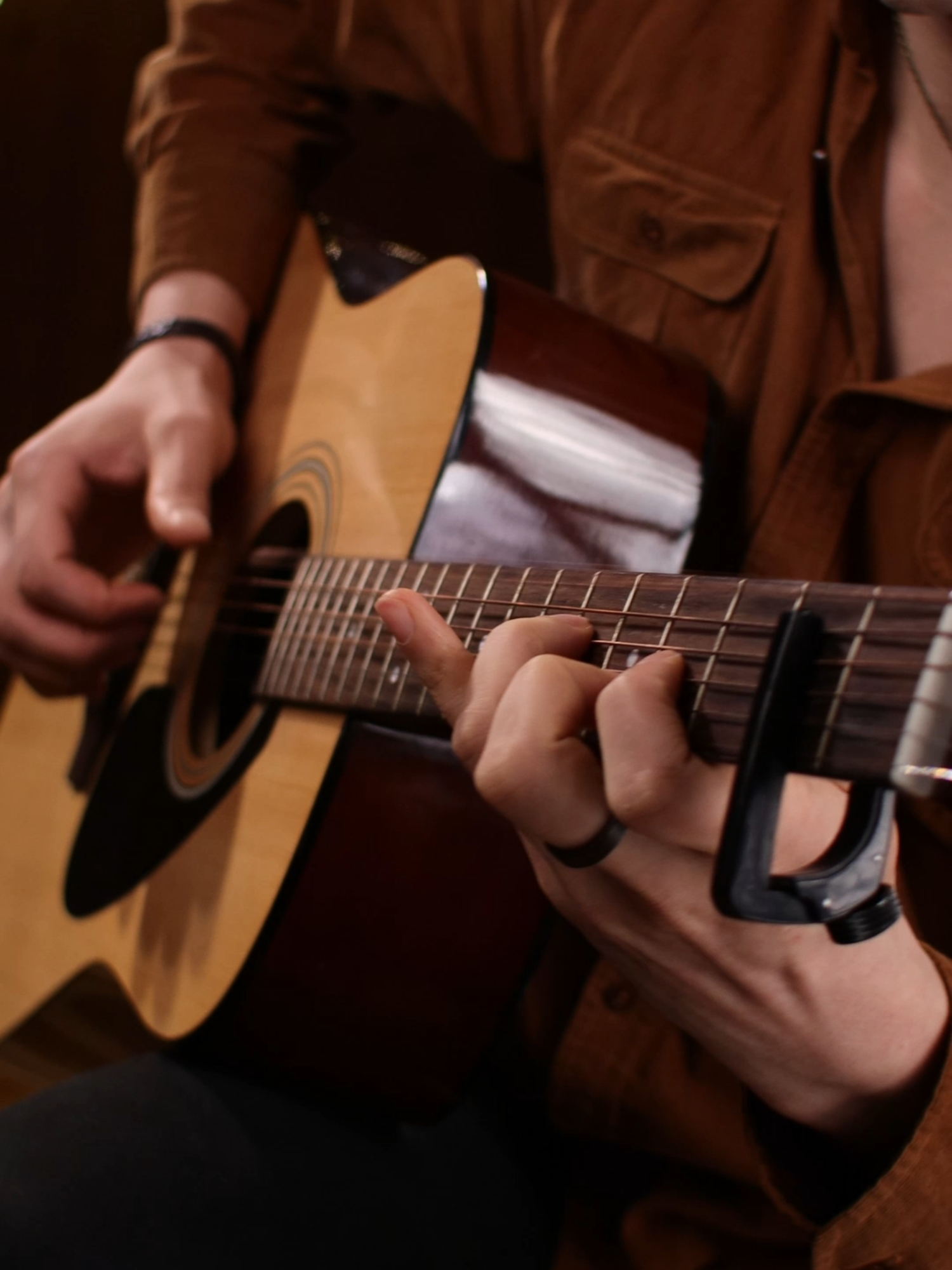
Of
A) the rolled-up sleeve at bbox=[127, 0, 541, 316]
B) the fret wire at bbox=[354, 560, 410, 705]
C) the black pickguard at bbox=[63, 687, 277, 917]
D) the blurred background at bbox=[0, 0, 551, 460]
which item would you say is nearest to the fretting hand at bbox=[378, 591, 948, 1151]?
the fret wire at bbox=[354, 560, 410, 705]

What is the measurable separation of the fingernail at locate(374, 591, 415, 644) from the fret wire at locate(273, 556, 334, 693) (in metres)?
0.22

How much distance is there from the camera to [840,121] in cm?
77

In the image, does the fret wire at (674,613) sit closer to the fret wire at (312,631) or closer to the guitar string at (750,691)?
the guitar string at (750,691)

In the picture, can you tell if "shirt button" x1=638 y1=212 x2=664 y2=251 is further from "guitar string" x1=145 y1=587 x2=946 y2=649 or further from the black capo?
the black capo

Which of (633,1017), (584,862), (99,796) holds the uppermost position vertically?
(584,862)

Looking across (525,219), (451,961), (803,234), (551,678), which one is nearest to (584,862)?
(551,678)

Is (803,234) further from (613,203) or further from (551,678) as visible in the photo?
(551,678)

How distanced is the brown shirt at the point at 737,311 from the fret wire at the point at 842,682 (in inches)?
10.0

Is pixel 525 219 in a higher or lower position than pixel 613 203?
lower

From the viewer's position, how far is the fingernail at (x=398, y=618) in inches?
19.7

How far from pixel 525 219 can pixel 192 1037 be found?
4.06 ft

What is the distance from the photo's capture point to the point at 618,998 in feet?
2.37

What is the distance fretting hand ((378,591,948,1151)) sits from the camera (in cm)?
40

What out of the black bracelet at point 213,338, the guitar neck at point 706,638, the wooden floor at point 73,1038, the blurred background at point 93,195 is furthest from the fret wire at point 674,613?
the blurred background at point 93,195
